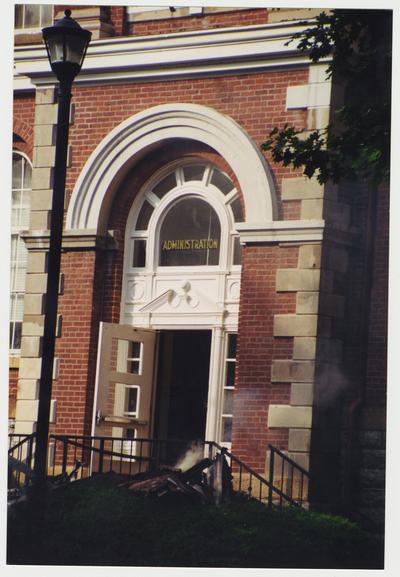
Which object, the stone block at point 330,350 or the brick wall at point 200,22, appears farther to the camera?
the brick wall at point 200,22

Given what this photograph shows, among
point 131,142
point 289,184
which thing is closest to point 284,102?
point 289,184

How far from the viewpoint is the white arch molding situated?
13.8 m

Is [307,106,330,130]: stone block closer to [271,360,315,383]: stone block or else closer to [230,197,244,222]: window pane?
[230,197,244,222]: window pane

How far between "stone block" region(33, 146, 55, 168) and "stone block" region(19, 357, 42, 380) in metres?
2.19

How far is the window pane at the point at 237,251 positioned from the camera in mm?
14039

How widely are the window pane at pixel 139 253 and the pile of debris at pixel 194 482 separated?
245cm

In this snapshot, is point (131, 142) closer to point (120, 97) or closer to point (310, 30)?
point (120, 97)

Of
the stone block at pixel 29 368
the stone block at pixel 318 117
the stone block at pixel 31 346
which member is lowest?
the stone block at pixel 29 368

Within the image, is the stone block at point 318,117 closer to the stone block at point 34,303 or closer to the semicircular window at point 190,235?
the semicircular window at point 190,235

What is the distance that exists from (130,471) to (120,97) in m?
4.10

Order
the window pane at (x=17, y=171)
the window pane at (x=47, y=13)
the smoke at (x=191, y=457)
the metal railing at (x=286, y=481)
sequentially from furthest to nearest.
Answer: the window pane at (x=17, y=171)
the window pane at (x=47, y=13)
the smoke at (x=191, y=457)
the metal railing at (x=286, y=481)

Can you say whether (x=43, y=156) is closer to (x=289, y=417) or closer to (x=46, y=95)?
(x=46, y=95)

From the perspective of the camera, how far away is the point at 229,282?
14.1 m

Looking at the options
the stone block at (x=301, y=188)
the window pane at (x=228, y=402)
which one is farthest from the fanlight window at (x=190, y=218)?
the window pane at (x=228, y=402)
